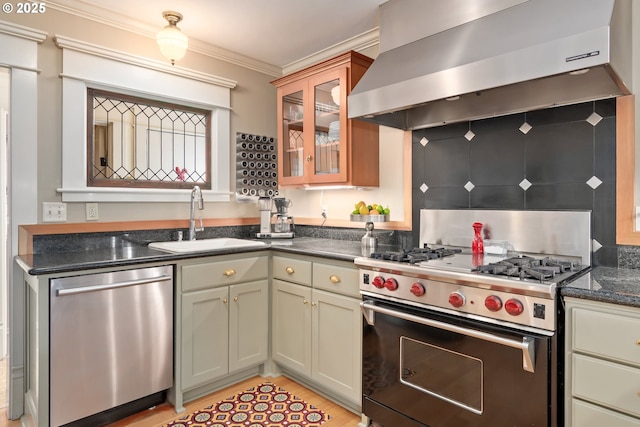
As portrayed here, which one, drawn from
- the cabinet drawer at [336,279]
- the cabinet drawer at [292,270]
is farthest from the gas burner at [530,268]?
the cabinet drawer at [292,270]

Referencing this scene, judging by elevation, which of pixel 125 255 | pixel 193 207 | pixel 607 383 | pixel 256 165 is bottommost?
pixel 607 383

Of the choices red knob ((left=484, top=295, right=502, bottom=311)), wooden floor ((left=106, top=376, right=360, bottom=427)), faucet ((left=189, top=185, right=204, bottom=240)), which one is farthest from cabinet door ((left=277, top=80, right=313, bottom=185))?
red knob ((left=484, top=295, right=502, bottom=311))

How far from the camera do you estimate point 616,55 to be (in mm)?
1410

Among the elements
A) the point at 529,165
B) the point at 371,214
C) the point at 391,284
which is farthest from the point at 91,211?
the point at 529,165

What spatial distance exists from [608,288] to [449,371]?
0.69 metres

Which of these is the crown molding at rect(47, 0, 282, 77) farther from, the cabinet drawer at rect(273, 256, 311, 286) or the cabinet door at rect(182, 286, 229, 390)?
the cabinet door at rect(182, 286, 229, 390)

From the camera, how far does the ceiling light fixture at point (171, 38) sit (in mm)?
2365

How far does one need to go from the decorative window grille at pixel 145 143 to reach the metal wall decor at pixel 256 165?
265mm

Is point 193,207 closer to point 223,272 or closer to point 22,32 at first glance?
point 223,272

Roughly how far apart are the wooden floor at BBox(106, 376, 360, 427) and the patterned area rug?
4 cm

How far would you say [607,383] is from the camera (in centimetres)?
125

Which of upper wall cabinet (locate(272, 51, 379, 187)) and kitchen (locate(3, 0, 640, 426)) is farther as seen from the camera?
upper wall cabinet (locate(272, 51, 379, 187))

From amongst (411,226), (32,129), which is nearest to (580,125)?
(411,226)

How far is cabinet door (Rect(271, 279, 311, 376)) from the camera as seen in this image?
2.35 metres
